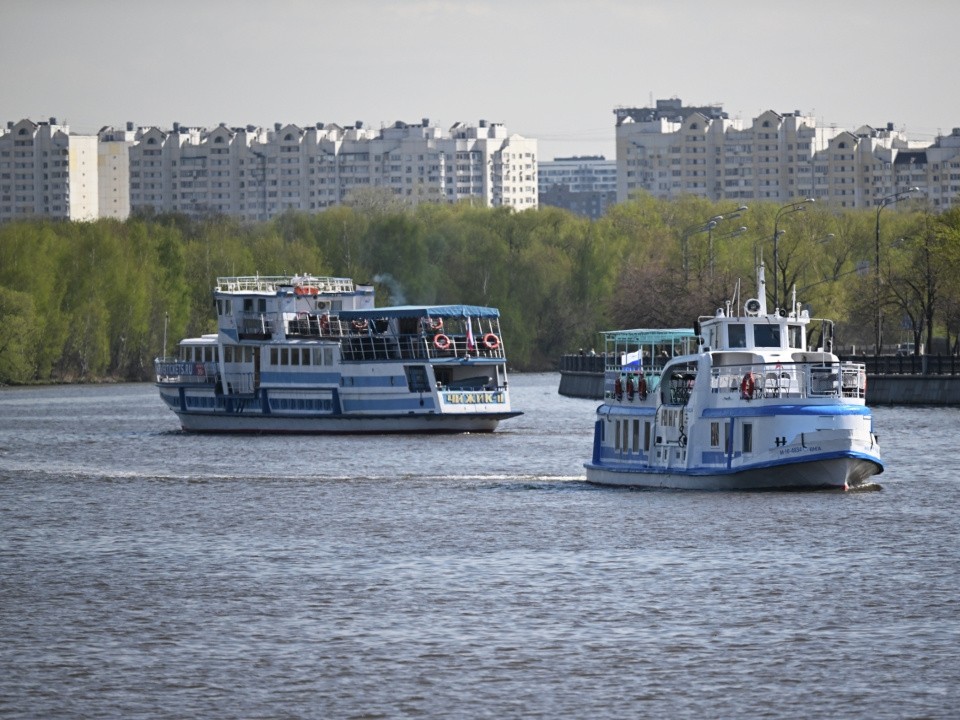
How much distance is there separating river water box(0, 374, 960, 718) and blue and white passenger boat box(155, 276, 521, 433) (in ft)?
54.0

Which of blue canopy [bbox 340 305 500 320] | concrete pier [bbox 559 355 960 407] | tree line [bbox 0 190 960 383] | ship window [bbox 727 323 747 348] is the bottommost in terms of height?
concrete pier [bbox 559 355 960 407]

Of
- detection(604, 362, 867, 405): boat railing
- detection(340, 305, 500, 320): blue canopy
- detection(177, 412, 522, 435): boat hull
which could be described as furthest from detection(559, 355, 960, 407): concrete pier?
detection(604, 362, 867, 405): boat railing

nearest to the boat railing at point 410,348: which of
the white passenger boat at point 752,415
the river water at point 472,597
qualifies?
the river water at point 472,597

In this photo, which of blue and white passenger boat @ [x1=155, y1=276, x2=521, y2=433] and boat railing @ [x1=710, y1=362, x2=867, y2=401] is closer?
boat railing @ [x1=710, y1=362, x2=867, y2=401]

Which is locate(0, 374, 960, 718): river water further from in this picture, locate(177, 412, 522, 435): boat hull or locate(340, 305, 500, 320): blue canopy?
locate(340, 305, 500, 320): blue canopy

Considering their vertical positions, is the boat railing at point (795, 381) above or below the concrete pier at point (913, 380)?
above

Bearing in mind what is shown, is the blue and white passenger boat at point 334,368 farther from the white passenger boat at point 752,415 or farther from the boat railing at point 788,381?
the boat railing at point 788,381

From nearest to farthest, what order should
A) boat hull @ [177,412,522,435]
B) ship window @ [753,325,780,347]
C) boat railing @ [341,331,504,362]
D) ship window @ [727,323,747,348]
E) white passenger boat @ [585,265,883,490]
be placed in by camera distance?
white passenger boat @ [585,265,883,490] < ship window @ [727,323,747,348] < ship window @ [753,325,780,347] < boat railing @ [341,331,504,362] < boat hull @ [177,412,522,435]

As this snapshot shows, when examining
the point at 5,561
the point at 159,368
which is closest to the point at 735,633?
the point at 5,561

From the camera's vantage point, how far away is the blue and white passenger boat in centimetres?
8306

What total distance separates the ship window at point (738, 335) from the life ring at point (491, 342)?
97.1 feet

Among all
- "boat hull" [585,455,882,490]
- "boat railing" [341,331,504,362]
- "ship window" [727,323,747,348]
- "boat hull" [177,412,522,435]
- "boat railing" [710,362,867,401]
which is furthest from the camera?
"boat hull" [177,412,522,435]

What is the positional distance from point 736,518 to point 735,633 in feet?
47.2

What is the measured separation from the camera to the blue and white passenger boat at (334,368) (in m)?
83.1
